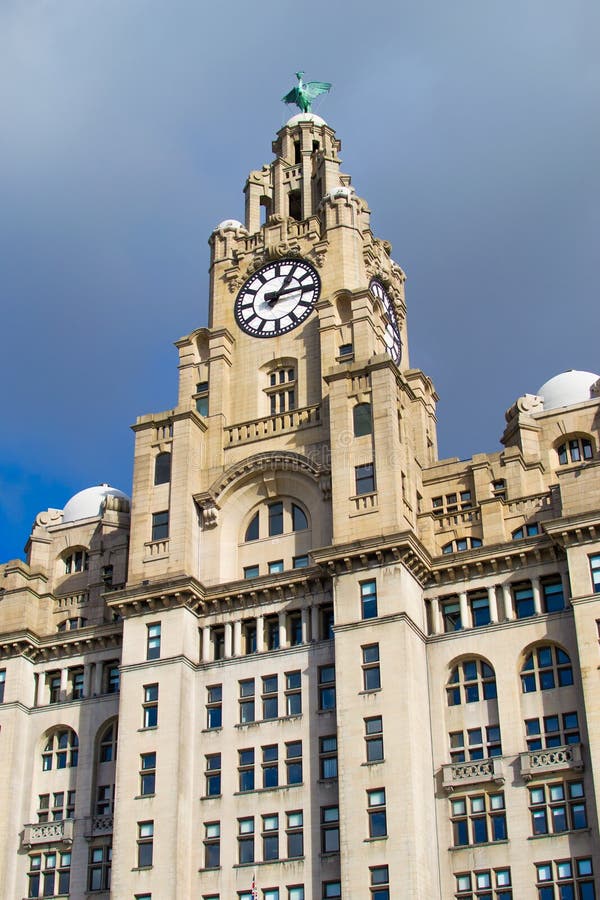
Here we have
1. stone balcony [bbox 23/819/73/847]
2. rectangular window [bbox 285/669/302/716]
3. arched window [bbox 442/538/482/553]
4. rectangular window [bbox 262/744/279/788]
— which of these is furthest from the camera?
arched window [bbox 442/538/482/553]

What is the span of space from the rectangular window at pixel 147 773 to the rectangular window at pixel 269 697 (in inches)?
239

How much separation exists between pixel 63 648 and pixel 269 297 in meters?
24.6

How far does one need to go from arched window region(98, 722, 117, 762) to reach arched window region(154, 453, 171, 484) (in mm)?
13824

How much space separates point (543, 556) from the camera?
6819cm

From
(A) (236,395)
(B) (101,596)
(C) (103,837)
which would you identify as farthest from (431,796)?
(A) (236,395)

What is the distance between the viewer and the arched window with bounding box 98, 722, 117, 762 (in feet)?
239

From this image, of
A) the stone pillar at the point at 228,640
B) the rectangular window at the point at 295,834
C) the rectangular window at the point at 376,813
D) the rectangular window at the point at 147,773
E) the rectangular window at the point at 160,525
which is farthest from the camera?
the rectangular window at the point at 160,525

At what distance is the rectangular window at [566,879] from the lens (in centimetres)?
5944

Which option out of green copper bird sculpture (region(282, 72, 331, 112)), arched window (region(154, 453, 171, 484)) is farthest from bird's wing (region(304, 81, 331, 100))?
arched window (region(154, 453, 171, 484))

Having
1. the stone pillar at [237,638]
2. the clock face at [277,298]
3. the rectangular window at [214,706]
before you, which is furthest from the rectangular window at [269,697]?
the clock face at [277,298]

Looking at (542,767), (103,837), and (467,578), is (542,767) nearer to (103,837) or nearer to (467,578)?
(467,578)

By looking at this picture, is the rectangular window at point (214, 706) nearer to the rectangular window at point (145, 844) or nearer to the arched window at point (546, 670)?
the rectangular window at point (145, 844)

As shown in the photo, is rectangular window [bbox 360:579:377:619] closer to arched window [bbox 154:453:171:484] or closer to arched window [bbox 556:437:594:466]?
arched window [bbox 154:453:171:484]

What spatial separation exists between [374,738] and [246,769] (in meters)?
7.49
